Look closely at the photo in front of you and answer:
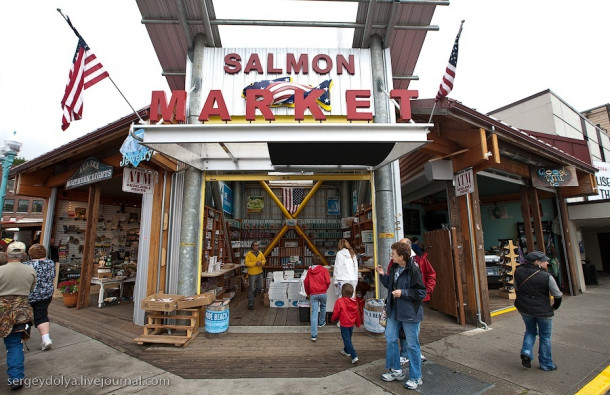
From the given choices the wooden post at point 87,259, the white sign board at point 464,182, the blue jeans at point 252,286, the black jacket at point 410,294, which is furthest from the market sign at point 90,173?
the white sign board at point 464,182

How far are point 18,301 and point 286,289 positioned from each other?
5.55 m

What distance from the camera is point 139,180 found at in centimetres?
666

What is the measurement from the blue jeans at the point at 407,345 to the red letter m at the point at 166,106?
4835 millimetres

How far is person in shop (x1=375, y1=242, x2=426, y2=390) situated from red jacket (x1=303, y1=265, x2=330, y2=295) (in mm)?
1966

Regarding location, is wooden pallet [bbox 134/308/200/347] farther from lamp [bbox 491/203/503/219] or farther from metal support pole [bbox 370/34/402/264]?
lamp [bbox 491/203/503/219]

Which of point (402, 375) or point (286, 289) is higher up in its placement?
point (286, 289)

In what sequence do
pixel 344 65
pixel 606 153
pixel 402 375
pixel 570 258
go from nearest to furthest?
pixel 402 375, pixel 344 65, pixel 570 258, pixel 606 153

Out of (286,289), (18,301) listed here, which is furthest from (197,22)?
(286,289)

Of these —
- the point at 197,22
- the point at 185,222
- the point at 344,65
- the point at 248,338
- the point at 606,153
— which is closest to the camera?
the point at 248,338

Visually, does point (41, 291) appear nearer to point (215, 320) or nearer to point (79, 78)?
point (215, 320)

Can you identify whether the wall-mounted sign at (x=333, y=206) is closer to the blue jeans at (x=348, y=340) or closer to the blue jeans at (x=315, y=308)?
the blue jeans at (x=315, y=308)

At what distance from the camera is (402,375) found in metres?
4.00

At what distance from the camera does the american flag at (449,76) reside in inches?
204

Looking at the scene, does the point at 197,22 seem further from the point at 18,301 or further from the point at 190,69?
the point at 18,301
